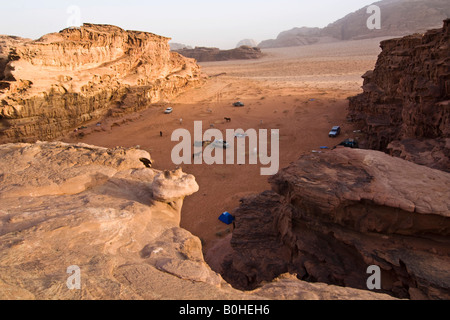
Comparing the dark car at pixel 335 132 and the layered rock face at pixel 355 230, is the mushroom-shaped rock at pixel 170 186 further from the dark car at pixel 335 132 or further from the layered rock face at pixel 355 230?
the dark car at pixel 335 132

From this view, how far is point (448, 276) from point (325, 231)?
209 centimetres

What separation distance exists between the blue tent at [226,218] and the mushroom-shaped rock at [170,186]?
4306 millimetres

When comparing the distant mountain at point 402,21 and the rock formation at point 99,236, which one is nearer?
the rock formation at point 99,236

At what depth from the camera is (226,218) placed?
9258 millimetres

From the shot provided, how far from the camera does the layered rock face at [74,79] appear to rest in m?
13.5

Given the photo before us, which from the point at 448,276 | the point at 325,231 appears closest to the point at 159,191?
the point at 325,231

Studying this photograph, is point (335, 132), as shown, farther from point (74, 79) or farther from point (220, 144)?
point (74, 79)

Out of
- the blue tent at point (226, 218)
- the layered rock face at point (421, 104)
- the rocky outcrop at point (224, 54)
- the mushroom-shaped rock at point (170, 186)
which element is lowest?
the blue tent at point (226, 218)

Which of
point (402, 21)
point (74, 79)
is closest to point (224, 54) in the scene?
point (402, 21)

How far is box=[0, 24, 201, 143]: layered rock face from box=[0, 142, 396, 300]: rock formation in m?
9.27

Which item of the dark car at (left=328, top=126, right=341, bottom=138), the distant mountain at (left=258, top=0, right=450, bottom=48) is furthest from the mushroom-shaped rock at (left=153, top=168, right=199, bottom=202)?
the distant mountain at (left=258, top=0, right=450, bottom=48)

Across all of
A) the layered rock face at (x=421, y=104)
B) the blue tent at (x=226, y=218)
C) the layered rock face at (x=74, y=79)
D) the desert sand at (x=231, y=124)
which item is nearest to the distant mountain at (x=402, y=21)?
the desert sand at (x=231, y=124)

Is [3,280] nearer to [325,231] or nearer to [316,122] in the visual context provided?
[325,231]

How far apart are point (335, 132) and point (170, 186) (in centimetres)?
1310
